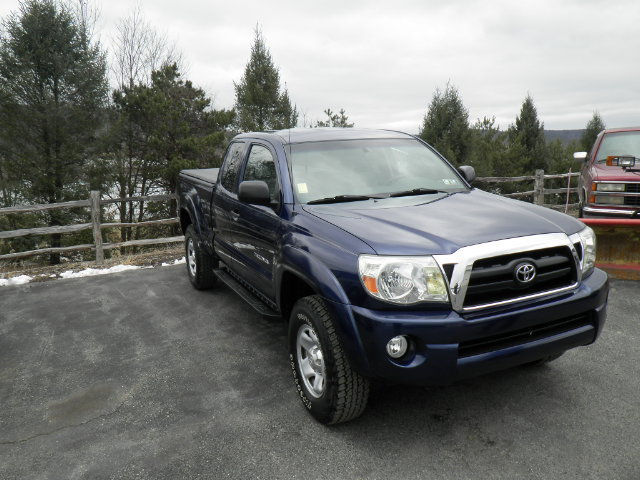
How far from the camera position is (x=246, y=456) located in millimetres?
2799

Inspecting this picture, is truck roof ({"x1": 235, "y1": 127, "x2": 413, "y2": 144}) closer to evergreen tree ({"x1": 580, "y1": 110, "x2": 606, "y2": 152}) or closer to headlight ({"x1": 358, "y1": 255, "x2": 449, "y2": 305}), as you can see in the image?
headlight ({"x1": 358, "y1": 255, "x2": 449, "y2": 305})

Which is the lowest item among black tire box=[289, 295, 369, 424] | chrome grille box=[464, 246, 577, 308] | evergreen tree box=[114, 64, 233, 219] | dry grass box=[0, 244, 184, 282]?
dry grass box=[0, 244, 184, 282]

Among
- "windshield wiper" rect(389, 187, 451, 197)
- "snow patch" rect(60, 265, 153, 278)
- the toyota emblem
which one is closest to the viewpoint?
the toyota emblem

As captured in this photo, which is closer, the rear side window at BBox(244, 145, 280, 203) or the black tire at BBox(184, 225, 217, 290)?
the rear side window at BBox(244, 145, 280, 203)

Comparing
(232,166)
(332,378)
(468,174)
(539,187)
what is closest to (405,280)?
(332,378)

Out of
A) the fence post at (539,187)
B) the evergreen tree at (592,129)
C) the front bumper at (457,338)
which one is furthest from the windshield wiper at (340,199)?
the evergreen tree at (592,129)

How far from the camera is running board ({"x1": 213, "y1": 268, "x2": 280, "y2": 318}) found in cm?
381

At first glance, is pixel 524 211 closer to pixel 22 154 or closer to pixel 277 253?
pixel 277 253

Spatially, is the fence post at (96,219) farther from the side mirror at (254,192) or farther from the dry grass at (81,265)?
the side mirror at (254,192)

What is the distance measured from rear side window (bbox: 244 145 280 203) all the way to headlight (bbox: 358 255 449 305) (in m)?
1.29

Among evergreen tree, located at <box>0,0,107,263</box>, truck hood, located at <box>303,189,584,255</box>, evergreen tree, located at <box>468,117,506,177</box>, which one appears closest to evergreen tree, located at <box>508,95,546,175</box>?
evergreen tree, located at <box>468,117,506,177</box>

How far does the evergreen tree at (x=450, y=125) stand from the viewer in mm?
22781

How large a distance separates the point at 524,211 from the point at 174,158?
18.6m

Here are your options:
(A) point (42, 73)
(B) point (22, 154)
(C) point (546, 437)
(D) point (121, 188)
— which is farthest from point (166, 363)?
(D) point (121, 188)
